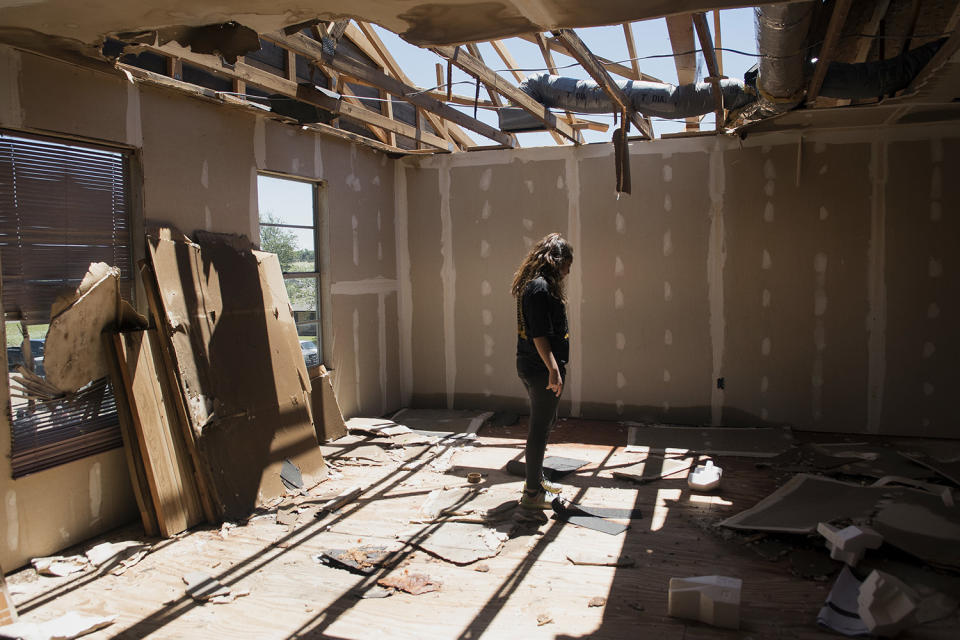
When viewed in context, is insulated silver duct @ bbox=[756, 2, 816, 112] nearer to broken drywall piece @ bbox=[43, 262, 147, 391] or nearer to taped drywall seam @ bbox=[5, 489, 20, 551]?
broken drywall piece @ bbox=[43, 262, 147, 391]

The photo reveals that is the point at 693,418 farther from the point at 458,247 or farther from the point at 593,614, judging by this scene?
the point at 593,614

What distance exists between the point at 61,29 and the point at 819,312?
6.07m

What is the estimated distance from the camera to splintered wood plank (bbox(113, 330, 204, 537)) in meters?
3.71

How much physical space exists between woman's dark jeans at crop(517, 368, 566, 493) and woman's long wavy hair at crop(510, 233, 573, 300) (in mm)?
527

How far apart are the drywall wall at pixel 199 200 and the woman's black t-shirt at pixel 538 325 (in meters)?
2.47

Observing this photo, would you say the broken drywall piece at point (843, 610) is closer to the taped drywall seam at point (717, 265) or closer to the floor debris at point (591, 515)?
the floor debris at point (591, 515)

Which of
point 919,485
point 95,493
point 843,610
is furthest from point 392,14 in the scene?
point 919,485

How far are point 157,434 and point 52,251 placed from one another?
1202mm

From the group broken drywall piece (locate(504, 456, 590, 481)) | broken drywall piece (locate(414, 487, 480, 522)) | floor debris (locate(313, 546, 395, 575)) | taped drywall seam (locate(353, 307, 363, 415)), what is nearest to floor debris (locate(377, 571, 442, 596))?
floor debris (locate(313, 546, 395, 575))

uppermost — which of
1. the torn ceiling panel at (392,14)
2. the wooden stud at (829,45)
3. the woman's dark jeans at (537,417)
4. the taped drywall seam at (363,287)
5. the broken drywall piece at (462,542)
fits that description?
the wooden stud at (829,45)

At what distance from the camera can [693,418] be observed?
6309 millimetres

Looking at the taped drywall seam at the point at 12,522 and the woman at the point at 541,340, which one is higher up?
the woman at the point at 541,340

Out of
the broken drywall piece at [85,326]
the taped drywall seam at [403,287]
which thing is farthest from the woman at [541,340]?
the taped drywall seam at [403,287]

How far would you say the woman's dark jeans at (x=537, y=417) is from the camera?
12.6 feet
